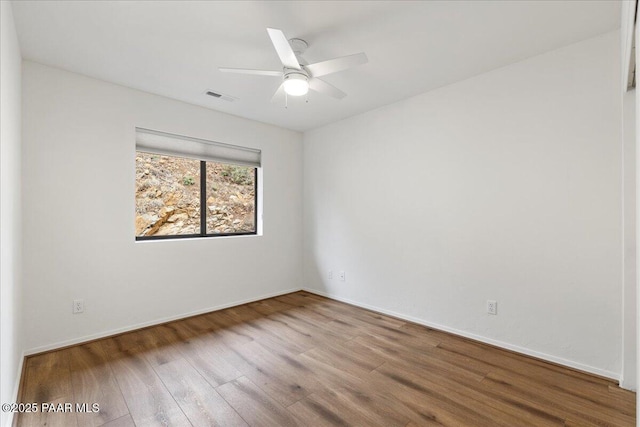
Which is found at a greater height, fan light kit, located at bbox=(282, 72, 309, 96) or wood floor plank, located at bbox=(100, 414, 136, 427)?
fan light kit, located at bbox=(282, 72, 309, 96)

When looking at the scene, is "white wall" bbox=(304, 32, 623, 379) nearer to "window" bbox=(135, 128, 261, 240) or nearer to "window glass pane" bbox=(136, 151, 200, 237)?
"window" bbox=(135, 128, 261, 240)

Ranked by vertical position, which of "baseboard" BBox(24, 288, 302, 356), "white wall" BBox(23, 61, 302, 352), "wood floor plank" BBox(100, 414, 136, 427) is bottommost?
"wood floor plank" BBox(100, 414, 136, 427)

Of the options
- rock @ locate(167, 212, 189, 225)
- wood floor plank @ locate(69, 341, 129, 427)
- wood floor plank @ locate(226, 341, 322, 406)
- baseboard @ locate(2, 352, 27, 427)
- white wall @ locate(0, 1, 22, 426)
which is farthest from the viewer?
rock @ locate(167, 212, 189, 225)

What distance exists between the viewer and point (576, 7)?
1.83 meters

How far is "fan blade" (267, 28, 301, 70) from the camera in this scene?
1628 millimetres

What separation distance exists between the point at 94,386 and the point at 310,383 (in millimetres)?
1487

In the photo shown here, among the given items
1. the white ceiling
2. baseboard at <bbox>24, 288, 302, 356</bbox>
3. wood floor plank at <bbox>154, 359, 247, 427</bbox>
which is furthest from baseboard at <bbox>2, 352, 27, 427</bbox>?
the white ceiling

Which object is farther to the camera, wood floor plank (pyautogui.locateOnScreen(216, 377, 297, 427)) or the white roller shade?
the white roller shade

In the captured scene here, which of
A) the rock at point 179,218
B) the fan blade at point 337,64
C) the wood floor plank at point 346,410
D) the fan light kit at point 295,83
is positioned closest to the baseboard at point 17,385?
the wood floor plank at point 346,410

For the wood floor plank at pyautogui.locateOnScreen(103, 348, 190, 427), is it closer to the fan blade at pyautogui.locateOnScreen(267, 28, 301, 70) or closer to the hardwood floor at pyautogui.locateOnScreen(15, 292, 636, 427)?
the hardwood floor at pyautogui.locateOnScreen(15, 292, 636, 427)

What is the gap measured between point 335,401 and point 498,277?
5.89 ft

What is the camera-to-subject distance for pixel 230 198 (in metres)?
4.13

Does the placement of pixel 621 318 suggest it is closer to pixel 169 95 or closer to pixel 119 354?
pixel 119 354

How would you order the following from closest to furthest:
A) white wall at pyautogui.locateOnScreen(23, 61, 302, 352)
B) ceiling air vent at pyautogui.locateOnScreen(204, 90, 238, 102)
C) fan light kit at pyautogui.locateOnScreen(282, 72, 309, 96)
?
1. fan light kit at pyautogui.locateOnScreen(282, 72, 309, 96)
2. white wall at pyautogui.locateOnScreen(23, 61, 302, 352)
3. ceiling air vent at pyautogui.locateOnScreen(204, 90, 238, 102)
